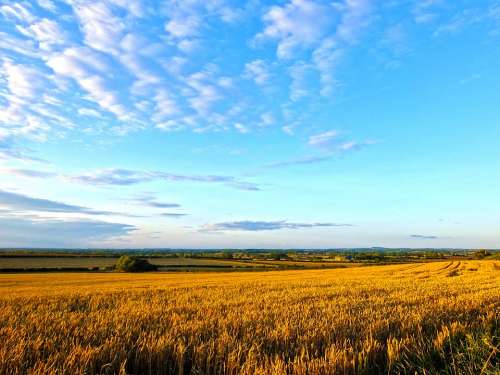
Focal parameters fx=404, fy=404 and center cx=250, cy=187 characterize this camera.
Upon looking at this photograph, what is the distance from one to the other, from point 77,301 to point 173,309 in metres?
5.18

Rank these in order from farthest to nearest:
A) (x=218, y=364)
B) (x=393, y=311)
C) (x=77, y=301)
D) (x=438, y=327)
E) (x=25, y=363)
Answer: (x=77, y=301) → (x=393, y=311) → (x=438, y=327) → (x=218, y=364) → (x=25, y=363)

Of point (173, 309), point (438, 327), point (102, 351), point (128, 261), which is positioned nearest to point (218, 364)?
point (102, 351)

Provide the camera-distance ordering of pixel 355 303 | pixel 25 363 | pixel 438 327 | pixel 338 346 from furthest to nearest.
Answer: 1. pixel 355 303
2. pixel 438 327
3. pixel 338 346
4. pixel 25 363

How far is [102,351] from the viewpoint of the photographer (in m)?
5.18

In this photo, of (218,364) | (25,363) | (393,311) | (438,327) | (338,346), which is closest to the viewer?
(25,363)

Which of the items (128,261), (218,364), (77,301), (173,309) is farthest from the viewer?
(128,261)

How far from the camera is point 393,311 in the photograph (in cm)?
970

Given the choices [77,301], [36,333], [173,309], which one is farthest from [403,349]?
[77,301]

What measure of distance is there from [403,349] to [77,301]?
456 inches

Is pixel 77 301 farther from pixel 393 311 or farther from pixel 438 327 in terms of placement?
pixel 438 327

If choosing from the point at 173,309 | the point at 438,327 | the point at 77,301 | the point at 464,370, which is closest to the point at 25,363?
the point at 464,370

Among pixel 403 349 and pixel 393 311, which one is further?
pixel 393 311

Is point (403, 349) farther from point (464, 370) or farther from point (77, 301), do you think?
point (77, 301)

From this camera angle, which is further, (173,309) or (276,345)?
(173,309)
